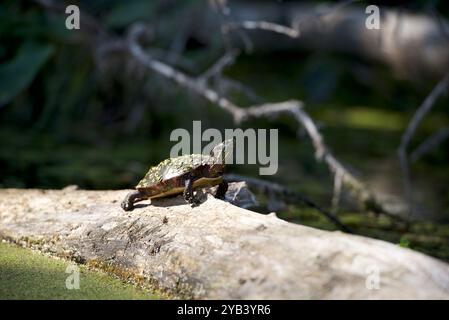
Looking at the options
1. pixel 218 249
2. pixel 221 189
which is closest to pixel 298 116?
pixel 221 189

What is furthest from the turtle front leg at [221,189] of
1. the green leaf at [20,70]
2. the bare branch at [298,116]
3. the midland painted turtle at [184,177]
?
the green leaf at [20,70]

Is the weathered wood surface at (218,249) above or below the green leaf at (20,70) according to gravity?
below

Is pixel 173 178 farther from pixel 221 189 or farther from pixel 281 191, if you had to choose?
pixel 281 191

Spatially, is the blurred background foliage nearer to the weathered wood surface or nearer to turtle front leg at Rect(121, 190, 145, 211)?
the weathered wood surface

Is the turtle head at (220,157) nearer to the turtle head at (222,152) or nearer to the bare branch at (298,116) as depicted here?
the turtle head at (222,152)
